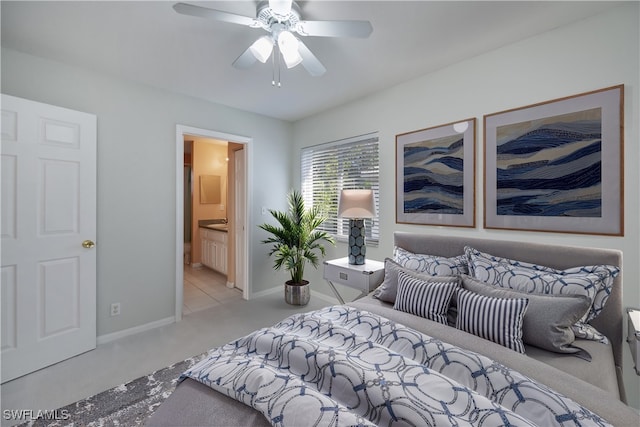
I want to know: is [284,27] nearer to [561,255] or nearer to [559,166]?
[559,166]

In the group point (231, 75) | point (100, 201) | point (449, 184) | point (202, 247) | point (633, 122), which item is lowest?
point (202, 247)

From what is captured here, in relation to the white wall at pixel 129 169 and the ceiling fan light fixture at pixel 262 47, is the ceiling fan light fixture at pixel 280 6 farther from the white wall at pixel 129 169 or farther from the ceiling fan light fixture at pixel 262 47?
the white wall at pixel 129 169

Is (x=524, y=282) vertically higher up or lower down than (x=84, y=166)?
lower down

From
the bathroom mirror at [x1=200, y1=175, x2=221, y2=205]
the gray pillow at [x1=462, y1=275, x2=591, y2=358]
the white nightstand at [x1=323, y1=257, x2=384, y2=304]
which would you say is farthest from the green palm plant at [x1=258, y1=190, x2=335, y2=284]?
the bathroom mirror at [x1=200, y1=175, x2=221, y2=205]

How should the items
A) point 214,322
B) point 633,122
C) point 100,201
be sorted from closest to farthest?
point 633,122, point 100,201, point 214,322

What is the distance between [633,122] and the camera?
162cm

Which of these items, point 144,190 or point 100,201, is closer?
point 100,201

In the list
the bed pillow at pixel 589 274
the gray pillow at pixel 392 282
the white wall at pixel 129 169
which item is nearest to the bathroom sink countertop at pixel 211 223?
the white wall at pixel 129 169

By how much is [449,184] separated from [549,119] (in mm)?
794

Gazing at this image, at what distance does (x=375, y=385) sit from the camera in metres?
0.93

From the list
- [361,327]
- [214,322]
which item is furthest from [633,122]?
[214,322]

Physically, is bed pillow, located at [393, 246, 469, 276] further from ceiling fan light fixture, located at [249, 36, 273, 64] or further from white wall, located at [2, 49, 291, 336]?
white wall, located at [2, 49, 291, 336]

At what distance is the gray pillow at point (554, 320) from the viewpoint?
134 centimetres

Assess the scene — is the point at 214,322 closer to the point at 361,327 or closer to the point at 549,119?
the point at 361,327
